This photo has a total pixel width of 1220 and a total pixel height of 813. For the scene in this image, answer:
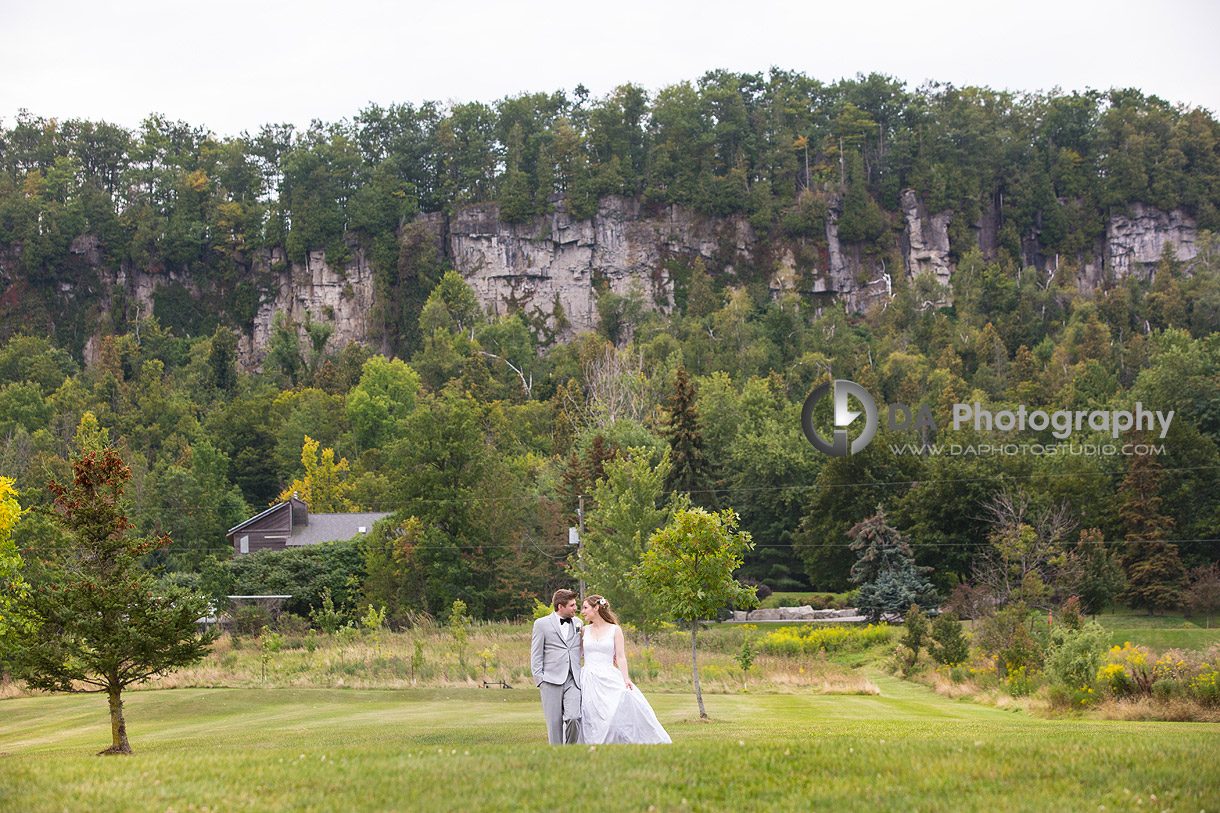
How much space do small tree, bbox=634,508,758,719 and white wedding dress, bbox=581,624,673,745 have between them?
255 inches

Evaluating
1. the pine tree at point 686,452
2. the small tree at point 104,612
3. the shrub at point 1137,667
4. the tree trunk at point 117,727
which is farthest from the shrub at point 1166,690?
the pine tree at point 686,452

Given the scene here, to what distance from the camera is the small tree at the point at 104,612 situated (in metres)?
14.7

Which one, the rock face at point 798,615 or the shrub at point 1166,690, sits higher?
the shrub at point 1166,690

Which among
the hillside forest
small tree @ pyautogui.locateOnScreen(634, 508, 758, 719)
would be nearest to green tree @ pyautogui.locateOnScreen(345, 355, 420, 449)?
the hillside forest

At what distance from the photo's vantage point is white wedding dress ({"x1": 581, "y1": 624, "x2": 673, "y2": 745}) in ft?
37.0

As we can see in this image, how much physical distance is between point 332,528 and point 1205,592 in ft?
141

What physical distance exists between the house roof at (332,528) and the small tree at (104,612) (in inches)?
1596

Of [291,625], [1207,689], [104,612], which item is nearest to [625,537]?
[291,625]

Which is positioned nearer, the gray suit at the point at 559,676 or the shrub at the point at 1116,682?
the gray suit at the point at 559,676

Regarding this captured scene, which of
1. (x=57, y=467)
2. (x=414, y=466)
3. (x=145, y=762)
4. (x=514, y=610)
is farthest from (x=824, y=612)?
(x=57, y=467)

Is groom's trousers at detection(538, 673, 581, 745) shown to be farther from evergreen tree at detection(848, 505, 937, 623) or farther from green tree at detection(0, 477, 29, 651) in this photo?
evergreen tree at detection(848, 505, 937, 623)

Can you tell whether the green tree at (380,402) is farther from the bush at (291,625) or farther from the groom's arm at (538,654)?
the groom's arm at (538,654)

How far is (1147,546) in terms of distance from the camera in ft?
161

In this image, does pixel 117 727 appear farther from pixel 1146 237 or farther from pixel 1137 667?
pixel 1146 237
